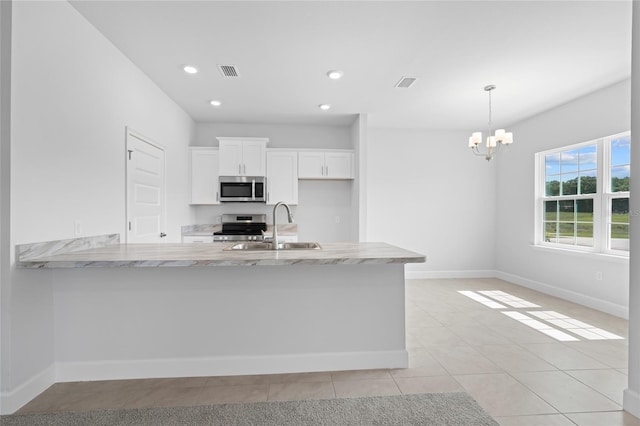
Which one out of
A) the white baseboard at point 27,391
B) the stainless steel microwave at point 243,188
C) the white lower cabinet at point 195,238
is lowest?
the white baseboard at point 27,391

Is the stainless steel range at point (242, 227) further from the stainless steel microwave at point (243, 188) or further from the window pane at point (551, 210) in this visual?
the window pane at point (551, 210)

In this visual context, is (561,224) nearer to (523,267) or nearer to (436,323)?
(523,267)

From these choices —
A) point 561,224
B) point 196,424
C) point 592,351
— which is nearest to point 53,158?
point 196,424

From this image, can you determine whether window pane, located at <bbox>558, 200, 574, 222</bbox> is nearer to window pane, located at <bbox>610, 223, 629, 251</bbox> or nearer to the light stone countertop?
window pane, located at <bbox>610, 223, 629, 251</bbox>

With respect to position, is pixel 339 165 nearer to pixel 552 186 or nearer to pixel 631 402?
pixel 552 186

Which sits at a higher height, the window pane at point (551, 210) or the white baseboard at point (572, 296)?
the window pane at point (551, 210)

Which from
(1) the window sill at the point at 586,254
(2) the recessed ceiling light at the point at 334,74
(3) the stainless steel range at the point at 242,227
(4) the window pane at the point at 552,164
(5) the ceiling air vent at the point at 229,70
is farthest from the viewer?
(3) the stainless steel range at the point at 242,227

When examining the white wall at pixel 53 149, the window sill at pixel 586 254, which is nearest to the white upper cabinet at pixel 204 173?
the white wall at pixel 53 149

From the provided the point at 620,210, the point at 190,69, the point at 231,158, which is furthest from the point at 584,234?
the point at 190,69

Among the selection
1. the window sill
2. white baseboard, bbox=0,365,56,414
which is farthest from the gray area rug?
the window sill

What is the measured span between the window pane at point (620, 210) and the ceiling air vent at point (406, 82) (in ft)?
9.14

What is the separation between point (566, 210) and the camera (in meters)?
4.55

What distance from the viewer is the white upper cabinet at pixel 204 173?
4965 mm

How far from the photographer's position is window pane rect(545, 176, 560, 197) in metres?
4.70
